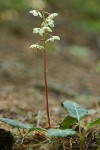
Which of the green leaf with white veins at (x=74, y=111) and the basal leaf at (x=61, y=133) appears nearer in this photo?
the basal leaf at (x=61, y=133)

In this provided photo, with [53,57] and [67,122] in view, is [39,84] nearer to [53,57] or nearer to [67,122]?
[53,57]

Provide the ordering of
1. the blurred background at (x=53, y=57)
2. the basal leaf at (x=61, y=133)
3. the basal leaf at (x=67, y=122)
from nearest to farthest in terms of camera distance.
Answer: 1. the basal leaf at (x=61, y=133)
2. the basal leaf at (x=67, y=122)
3. the blurred background at (x=53, y=57)

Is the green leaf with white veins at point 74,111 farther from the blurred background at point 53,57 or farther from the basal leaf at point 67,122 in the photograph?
the blurred background at point 53,57

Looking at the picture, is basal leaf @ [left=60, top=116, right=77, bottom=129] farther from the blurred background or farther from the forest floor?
the blurred background

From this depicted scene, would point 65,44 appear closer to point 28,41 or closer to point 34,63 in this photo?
point 28,41

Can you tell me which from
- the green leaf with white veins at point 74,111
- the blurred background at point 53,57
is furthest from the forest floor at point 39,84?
the green leaf with white veins at point 74,111

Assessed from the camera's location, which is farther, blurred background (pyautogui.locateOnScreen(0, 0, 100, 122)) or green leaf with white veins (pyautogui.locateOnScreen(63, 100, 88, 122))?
blurred background (pyautogui.locateOnScreen(0, 0, 100, 122))

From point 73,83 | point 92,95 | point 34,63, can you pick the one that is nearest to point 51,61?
point 34,63

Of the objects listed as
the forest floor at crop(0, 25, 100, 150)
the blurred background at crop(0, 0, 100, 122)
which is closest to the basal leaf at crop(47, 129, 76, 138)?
the forest floor at crop(0, 25, 100, 150)
